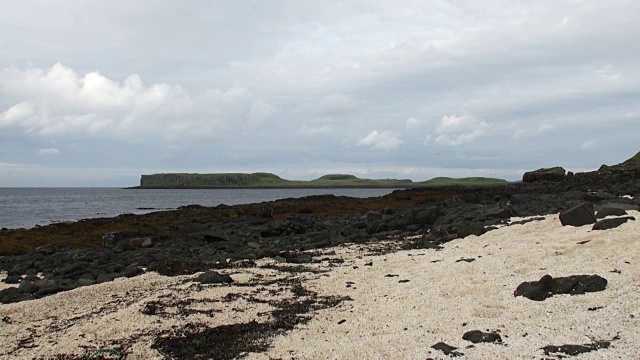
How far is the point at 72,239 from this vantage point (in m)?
24.9

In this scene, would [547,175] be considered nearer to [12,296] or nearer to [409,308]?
[409,308]

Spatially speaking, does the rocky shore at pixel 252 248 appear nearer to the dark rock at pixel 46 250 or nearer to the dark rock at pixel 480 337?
the dark rock at pixel 46 250

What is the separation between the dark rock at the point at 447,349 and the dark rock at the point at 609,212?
28.8 feet

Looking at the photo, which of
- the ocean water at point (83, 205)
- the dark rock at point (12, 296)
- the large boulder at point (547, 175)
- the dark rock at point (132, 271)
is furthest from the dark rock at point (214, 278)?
the large boulder at point (547, 175)

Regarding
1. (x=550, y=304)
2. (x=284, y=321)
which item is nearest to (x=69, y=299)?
(x=284, y=321)

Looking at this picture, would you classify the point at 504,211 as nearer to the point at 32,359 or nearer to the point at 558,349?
the point at 558,349

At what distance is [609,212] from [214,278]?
1006cm

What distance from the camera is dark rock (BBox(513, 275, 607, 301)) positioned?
26.8 feet

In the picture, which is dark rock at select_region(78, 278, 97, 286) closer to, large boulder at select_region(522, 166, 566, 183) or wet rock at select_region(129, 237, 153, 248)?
wet rock at select_region(129, 237, 153, 248)

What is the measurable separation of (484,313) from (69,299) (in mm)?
8111

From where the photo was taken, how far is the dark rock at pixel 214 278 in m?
11.8

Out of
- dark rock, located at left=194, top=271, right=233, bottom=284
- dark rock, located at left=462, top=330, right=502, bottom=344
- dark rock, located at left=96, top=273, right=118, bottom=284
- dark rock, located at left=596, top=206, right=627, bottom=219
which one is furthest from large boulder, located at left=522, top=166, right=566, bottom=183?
dark rock, located at left=462, top=330, right=502, bottom=344

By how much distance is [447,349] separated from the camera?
6.54 m

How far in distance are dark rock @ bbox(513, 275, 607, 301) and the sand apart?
0.19 m
